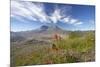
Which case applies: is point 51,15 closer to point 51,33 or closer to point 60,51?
point 51,33

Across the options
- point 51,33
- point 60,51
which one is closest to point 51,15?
point 51,33

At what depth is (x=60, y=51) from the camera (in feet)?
7.64

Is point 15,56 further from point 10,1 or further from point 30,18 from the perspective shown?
point 10,1

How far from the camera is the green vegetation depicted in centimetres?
219

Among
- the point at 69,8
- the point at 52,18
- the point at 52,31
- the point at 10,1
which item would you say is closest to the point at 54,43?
the point at 52,31

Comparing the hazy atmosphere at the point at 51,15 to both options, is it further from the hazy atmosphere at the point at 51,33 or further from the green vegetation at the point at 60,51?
the green vegetation at the point at 60,51

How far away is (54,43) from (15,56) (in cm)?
47

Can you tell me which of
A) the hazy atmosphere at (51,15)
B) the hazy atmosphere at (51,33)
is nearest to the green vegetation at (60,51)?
the hazy atmosphere at (51,33)

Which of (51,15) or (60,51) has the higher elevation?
(51,15)

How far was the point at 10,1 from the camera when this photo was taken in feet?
7.04

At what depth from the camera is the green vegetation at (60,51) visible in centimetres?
219

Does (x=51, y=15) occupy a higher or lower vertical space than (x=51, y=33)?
higher

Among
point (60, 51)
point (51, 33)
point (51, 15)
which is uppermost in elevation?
point (51, 15)

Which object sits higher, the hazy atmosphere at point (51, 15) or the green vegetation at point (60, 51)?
the hazy atmosphere at point (51, 15)
